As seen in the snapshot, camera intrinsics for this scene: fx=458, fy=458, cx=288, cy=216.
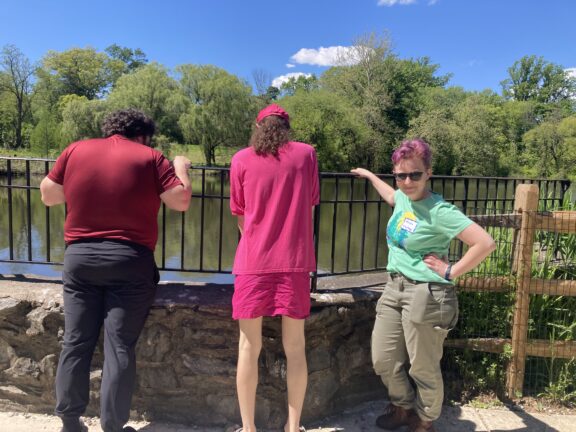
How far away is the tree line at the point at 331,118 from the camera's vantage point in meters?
37.3

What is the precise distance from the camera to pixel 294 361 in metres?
2.46

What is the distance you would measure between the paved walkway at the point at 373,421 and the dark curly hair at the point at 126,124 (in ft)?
6.07

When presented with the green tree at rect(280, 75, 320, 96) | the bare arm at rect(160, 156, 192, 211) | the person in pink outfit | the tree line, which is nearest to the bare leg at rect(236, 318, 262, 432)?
the person in pink outfit

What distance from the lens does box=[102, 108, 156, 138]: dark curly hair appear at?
243cm

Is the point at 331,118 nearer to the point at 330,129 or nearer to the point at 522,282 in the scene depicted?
the point at 330,129

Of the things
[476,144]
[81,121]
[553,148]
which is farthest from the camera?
[553,148]

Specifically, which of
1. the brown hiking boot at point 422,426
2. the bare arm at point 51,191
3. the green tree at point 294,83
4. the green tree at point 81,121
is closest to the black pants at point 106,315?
the bare arm at point 51,191

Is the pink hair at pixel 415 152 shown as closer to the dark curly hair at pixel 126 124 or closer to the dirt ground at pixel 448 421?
the dark curly hair at pixel 126 124

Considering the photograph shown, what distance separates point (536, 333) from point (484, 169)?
40080 millimetres

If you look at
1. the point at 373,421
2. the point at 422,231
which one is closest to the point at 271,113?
the point at 422,231

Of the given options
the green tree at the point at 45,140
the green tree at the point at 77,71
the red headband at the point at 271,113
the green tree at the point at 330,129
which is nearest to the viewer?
the red headband at the point at 271,113

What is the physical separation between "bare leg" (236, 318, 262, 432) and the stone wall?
508mm

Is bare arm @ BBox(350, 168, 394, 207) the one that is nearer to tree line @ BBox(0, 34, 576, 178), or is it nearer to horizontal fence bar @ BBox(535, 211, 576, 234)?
horizontal fence bar @ BBox(535, 211, 576, 234)

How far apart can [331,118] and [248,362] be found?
37115 mm
